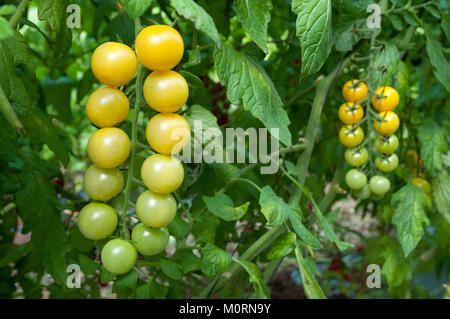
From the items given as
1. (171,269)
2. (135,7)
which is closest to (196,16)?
(135,7)

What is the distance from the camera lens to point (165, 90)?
43 cm

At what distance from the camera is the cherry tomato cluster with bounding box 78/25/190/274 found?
43 cm

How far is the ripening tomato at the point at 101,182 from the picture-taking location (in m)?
0.47

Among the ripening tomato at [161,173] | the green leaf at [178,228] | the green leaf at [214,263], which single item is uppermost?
the ripening tomato at [161,173]

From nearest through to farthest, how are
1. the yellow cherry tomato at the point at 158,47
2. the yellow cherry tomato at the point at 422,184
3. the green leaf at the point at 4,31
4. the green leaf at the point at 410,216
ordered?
the green leaf at the point at 4,31
the yellow cherry tomato at the point at 158,47
the green leaf at the point at 410,216
the yellow cherry tomato at the point at 422,184

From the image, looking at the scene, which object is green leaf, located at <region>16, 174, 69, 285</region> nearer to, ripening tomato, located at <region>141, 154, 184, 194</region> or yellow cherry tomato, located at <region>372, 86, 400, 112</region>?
ripening tomato, located at <region>141, 154, 184, 194</region>

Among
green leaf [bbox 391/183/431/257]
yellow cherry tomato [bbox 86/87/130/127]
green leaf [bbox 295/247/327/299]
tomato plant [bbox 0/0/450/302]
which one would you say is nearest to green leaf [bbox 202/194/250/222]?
tomato plant [bbox 0/0/450/302]

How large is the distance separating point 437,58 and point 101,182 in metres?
0.59

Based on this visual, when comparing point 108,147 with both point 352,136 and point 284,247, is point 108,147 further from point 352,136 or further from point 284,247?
point 352,136

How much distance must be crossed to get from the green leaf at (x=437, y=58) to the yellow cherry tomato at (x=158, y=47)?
0.49 metres

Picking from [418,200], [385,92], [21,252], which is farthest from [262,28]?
[21,252]

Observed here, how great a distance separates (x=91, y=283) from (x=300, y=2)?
0.85 meters

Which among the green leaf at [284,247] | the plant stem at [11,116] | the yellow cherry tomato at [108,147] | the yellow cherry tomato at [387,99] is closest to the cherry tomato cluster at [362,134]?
the yellow cherry tomato at [387,99]

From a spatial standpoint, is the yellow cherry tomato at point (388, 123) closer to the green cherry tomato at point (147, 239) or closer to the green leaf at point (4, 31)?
the green cherry tomato at point (147, 239)
